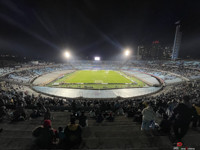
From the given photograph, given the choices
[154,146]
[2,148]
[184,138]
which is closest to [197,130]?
[184,138]

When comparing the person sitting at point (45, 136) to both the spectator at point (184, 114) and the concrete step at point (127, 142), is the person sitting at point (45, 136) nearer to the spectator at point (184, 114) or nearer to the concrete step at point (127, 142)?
the concrete step at point (127, 142)

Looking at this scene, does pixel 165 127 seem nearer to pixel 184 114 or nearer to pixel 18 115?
pixel 184 114

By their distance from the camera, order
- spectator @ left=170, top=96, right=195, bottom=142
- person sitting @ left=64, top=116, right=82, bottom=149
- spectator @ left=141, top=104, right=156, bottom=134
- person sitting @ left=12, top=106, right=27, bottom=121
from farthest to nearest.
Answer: person sitting @ left=12, top=106, right=27, bottom=121
spectator @ left=141, top=104, right=156, bottom=134
spectator @ left=170, top=96, right=195, bottom=142
person sitting @ left=64, top=116, right=82, bottom=149

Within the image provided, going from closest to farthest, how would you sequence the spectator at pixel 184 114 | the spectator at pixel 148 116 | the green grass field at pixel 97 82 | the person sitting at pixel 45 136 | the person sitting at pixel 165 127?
the person sitting at pixel 45 136 < the spectator at pixel 184 114 < the person sitting at pixel 165 127 < the spectator at pixel 148 116 < the green grass field at pixel 97 82

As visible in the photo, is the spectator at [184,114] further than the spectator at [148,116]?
No

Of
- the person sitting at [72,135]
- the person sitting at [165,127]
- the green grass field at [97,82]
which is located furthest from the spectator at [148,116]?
the green grass field at [97,82]

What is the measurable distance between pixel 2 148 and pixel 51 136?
71.3 inches

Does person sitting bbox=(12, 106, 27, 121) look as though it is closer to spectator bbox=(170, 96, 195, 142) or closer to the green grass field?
spectator bbox=(170, 96, 195, 142)

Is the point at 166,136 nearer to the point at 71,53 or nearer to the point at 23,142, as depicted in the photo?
the point at 23,142

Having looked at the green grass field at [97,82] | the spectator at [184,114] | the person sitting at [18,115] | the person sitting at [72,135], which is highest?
the spectator at [184,114]

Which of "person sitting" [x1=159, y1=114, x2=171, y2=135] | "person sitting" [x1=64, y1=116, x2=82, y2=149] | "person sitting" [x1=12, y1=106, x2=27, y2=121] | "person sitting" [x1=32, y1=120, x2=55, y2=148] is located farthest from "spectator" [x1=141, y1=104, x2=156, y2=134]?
"person sitting" [x1=12, y1=106, x2=27, y2=121]

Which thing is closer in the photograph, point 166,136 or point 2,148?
point 2,148

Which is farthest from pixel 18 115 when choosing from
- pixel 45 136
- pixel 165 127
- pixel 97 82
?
pixel 97 82

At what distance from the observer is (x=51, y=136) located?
12.7 feet
